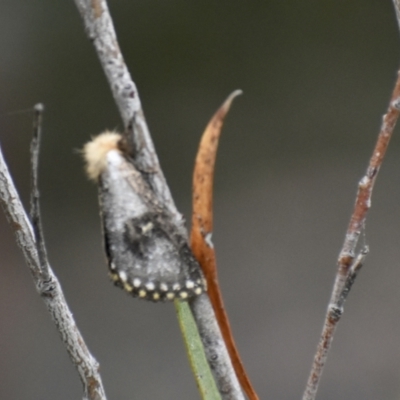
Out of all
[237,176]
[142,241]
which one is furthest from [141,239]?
[237,176]

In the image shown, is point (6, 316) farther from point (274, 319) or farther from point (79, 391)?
point (274, 319)

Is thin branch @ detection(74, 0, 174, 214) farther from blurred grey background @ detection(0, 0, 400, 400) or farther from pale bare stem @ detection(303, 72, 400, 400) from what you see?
blurred grey background @ detection(0, 0, 400, 400)

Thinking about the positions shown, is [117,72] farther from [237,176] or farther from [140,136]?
[237,176]

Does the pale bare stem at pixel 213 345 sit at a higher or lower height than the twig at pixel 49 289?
lower

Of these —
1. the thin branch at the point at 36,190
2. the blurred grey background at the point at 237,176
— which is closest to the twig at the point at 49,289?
the thin branch at the point at 36,190

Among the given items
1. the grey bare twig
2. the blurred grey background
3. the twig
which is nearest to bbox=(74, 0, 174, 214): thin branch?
the grey bare twig

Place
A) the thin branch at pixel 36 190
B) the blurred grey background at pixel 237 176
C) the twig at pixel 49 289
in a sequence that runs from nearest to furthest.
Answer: the thin branch at pixel 36 190 < the twig at pixel 49 289 < the blurred grey background at pixel 237 176

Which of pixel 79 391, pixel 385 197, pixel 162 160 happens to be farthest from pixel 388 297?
pixel 79 391

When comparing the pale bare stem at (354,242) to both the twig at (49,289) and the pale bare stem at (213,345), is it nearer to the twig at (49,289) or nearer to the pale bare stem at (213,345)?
the pale bare stem at (213,345)
